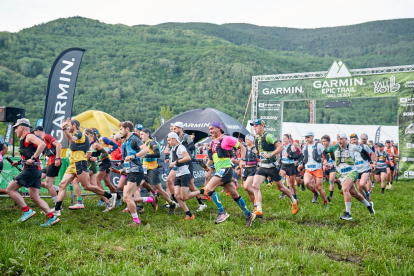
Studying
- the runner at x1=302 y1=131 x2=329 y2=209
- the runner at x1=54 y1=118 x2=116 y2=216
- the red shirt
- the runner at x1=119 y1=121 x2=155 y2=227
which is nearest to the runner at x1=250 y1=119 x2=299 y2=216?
the runner at x1=302 y1=131 x2=329 y2=209

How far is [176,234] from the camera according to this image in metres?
5.59

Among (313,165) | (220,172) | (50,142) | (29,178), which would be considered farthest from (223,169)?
(50,142)

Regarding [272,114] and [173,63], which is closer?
[272,114]

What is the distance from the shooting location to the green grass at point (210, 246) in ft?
13.3

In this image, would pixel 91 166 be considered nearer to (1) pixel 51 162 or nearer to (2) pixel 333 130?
(1) pixel 51 162

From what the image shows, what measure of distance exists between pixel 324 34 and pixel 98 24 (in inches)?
2930

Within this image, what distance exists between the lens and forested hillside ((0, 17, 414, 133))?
203 ft

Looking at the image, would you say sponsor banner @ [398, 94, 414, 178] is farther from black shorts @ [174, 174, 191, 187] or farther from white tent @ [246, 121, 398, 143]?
black shorts @ [174, 174, 191, 187]

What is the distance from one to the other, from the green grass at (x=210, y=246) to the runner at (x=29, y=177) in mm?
269

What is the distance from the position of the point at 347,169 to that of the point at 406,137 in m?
13.8

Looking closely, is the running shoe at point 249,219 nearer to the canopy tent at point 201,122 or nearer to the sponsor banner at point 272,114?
the canopy tent at point 201,122

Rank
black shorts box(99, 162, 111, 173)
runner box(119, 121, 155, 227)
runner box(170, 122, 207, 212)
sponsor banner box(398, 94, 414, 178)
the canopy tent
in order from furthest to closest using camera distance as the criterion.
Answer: sponsor banner box(398, 94, 414, 178) → the canopy tent → black shorts box(99, 162, 111, 173) → runner box(170, 122, 207, 212) → runner box(119, 121, 155, 227)

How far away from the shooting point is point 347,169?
7371mm

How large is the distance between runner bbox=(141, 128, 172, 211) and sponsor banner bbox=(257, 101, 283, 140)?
1437 cm
